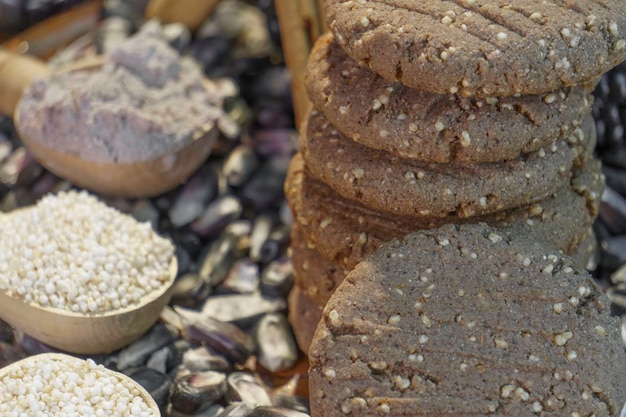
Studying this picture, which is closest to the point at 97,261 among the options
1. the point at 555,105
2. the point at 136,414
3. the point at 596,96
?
the point at 136,414

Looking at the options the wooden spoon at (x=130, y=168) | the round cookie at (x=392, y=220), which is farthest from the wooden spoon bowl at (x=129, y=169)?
the round cookie at (x=392, y=220)

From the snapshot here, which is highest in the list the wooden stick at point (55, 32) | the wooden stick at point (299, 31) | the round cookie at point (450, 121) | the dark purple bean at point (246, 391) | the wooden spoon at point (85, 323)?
the round cookie at point (450, 121)

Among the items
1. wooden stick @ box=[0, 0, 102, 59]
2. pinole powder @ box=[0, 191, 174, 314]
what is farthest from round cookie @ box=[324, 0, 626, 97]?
wooden stick @ box=[0, 0, 102, 59]

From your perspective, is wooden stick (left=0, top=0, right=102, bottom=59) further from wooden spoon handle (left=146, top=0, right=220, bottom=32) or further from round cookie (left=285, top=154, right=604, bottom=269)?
round cookie (left=285, top=154, right=604, bottom=269)

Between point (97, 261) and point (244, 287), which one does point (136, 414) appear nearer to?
point (97, 261)

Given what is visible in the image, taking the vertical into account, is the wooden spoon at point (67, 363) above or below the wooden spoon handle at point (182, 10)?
below

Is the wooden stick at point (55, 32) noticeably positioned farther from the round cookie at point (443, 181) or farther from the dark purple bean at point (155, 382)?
the round cookie at point (443, 181)

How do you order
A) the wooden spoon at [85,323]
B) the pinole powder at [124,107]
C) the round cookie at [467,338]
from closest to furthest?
the round cookie at [467,338], the wooden spoon at [85,323], the pinole powder at [124,107]
